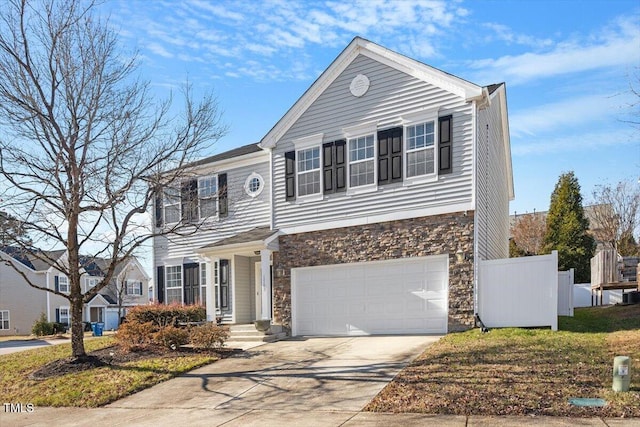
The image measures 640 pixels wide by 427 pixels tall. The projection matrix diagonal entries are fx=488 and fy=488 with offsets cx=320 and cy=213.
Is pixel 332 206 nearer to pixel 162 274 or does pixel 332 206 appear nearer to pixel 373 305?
pixel 373 305

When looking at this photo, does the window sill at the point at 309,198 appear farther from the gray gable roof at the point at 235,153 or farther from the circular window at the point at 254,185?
the gray gable roof at the point at 235,153

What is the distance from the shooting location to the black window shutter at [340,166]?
49.1ft

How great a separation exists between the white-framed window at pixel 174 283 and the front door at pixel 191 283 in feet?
1.40

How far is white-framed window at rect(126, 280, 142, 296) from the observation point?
42094mm

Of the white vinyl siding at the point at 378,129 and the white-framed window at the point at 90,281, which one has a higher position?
the white vinyl siding at the point at 378,129

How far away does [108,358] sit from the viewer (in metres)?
12.6

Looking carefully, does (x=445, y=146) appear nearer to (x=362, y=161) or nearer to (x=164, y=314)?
(x=362, y=161)

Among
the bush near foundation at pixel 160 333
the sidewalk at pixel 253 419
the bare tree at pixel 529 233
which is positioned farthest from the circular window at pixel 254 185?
the bare tree at pixel 529 233

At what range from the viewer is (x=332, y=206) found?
49.4 ft

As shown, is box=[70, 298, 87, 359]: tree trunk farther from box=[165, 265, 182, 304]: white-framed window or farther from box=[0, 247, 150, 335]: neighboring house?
box=[0, 247, 150, 335]: neighboring house

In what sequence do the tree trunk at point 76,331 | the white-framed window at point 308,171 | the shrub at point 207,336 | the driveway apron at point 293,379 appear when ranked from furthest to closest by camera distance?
the white-framed window at point 308,171, the shrub at point 207,336, the tree trunk at point 76,331, the driveway apron at point 293,379

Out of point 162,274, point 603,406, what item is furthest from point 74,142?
point 603,406

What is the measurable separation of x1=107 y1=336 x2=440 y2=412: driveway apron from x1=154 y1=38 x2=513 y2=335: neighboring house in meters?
1.87

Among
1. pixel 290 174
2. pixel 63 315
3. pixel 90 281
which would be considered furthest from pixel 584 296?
pixel 90 281
